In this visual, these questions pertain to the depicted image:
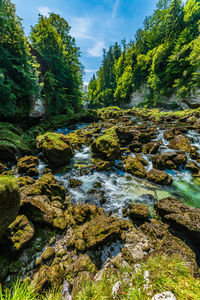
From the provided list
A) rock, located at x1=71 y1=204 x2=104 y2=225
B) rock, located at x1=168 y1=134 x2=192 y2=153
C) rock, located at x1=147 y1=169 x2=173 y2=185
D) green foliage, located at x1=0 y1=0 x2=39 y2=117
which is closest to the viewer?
rock, located at x1=71 y1=204 x2=104 y2=225

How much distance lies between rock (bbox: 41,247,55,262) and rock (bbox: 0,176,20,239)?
120 cm

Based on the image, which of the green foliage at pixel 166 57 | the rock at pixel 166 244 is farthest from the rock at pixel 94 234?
the green foliage at pixel 166 57

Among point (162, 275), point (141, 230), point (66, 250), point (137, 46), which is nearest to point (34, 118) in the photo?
point (66, 250)

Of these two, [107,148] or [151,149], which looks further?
[151,149]

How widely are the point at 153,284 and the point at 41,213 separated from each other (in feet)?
10.9

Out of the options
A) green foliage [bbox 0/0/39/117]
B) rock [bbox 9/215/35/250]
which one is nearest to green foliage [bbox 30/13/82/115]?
green foliage [bbox 0/0/39/117]

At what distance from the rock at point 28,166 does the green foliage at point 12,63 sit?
483cm

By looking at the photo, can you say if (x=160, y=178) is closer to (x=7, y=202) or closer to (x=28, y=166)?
(x=7, y=202)

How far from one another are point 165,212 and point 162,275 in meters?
2.12

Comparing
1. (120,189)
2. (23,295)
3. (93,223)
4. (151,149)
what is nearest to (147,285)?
(93,223)

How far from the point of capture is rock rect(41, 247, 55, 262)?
2.79 metres

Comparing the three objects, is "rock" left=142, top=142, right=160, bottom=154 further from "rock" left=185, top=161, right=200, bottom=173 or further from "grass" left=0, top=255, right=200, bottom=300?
"grass" left=0, top=255, right=200, bottom=300

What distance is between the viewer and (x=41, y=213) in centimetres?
353

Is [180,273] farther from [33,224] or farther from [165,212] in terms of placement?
[33,224]
